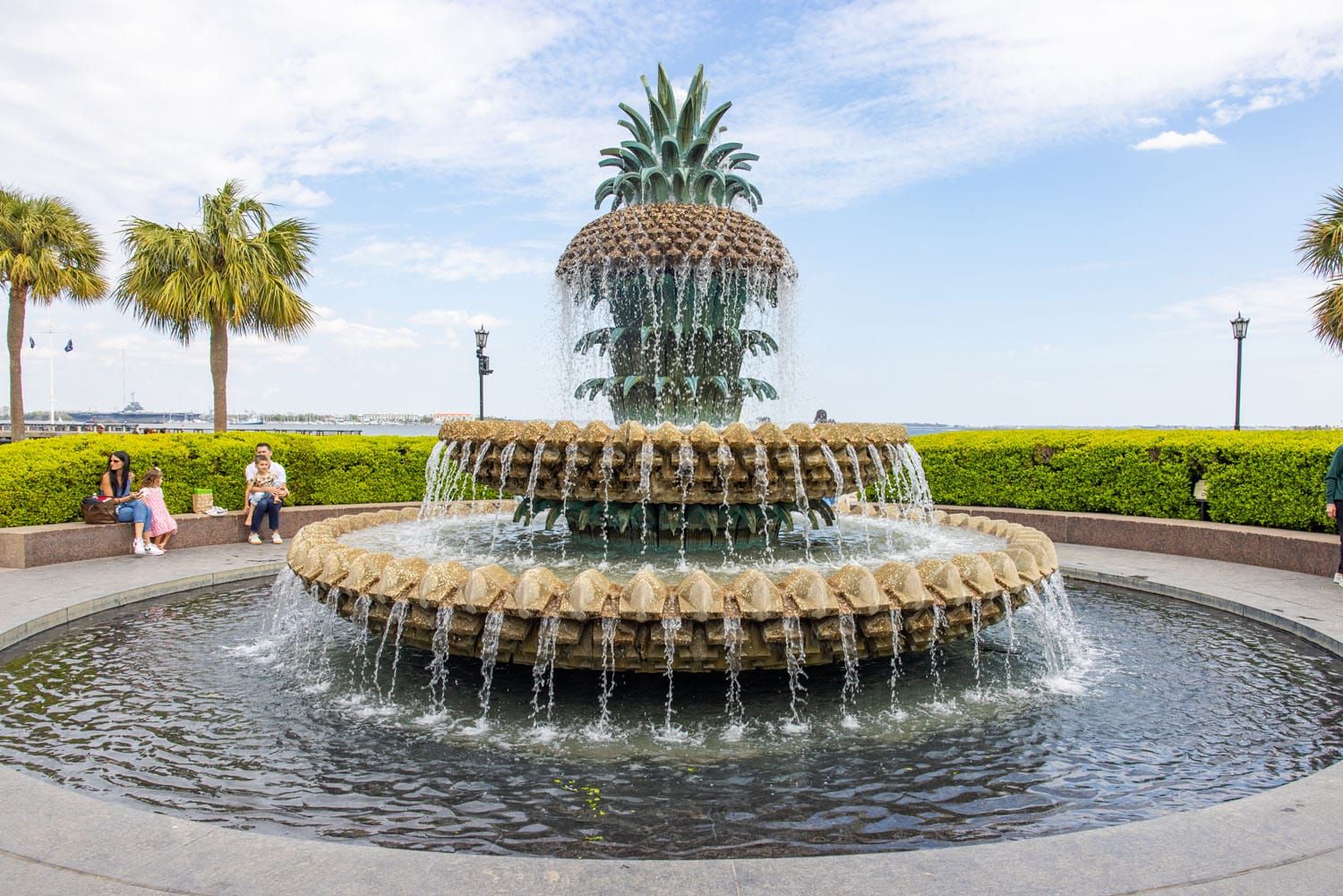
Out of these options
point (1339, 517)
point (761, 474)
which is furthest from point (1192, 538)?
point (761, 474)

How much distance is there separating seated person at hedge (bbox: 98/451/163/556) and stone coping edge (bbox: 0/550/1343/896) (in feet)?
27.8

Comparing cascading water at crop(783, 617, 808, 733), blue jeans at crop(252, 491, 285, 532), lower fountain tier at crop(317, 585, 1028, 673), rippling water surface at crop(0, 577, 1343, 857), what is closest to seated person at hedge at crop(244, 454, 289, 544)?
blue jeans at crop(252, 491, 285, 532)

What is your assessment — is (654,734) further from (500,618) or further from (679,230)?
(679,230)

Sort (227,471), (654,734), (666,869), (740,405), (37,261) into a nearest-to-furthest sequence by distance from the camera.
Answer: (666,869), (654,734), (740,405), (227,471), (37,261)

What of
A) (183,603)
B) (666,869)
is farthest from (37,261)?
(666,869)

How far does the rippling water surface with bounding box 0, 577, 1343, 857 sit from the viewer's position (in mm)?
3611

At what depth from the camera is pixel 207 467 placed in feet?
40.6

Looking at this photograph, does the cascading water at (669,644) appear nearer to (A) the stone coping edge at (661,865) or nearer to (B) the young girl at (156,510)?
(A) the stone coping edge at (661,865)

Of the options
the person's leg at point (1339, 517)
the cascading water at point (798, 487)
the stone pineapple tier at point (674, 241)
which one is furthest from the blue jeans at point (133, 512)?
the person's leg at point (1339, 517)

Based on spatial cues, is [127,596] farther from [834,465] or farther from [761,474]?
[834,465]

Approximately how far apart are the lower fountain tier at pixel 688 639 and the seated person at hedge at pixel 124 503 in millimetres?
7396

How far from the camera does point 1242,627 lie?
724cm

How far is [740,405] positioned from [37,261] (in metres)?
26.7

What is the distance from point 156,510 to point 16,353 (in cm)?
1902
